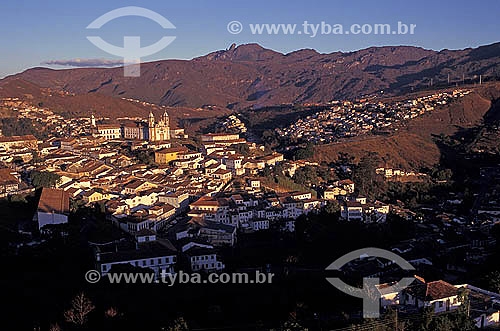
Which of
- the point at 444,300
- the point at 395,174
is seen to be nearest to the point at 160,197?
the point at 444,300

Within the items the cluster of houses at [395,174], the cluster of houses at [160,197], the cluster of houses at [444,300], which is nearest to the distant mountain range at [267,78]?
the cluster of houses at [395,174]

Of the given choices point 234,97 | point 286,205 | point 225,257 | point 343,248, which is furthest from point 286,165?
point 234,97

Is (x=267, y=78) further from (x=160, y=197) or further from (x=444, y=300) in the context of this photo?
(x=444, y=300)

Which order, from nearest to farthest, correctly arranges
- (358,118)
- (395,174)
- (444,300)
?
(444,300) → (395,174) → (358,118)

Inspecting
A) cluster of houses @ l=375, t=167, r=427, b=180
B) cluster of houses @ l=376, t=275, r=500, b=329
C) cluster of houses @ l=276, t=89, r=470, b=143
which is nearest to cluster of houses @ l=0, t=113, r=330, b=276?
cluster of houses @ l=376, t=275, r=500, b=329

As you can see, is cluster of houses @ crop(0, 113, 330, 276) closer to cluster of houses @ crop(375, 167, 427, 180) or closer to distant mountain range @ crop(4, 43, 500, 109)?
cluster of houses @ crop(375, 167, 427, 180)

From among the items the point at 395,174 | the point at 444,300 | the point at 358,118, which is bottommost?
the point at 444,300

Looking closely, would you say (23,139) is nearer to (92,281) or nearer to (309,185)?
(309,185)
